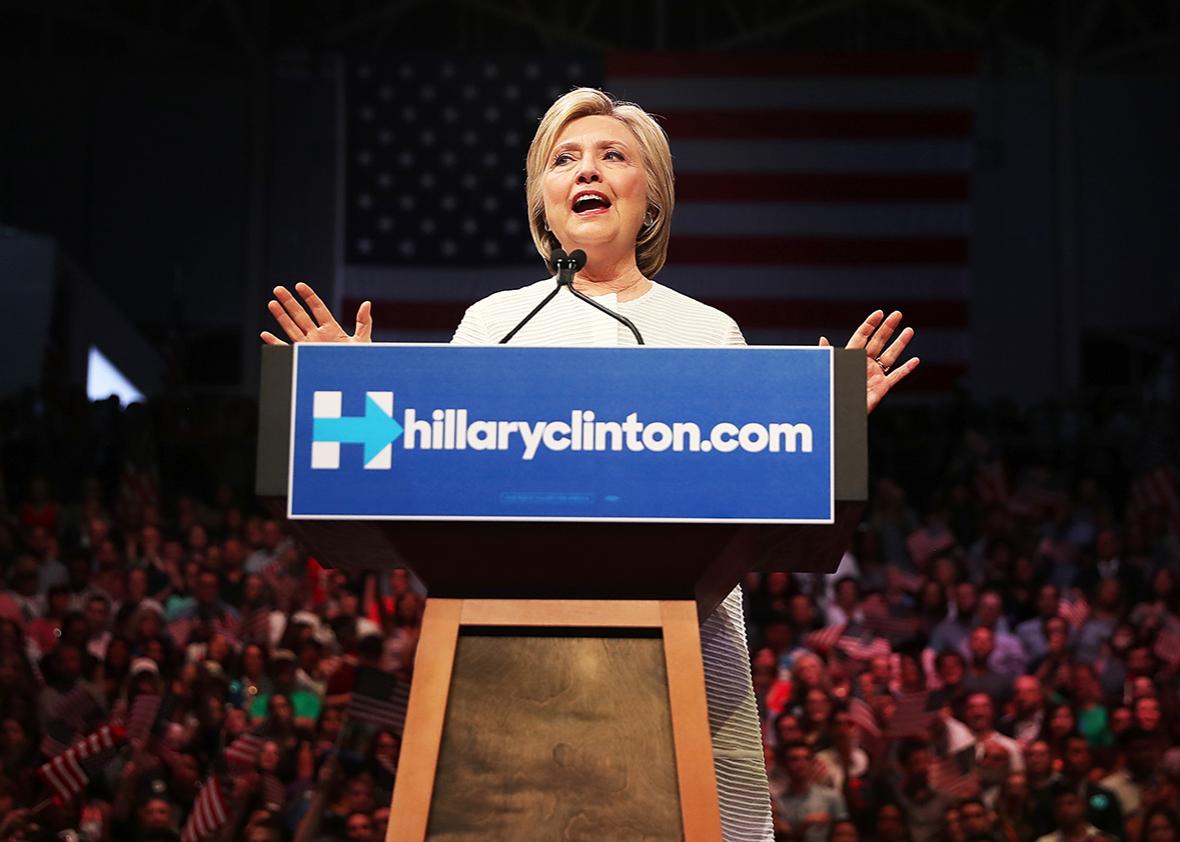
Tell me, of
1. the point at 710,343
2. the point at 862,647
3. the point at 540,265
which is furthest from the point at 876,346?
the point at 540,265

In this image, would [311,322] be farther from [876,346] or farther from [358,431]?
[876,346]

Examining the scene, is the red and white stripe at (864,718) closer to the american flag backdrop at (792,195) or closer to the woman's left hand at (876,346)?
the woman's left hand at (876,346)

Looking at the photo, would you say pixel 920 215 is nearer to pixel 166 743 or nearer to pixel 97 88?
pixel 166 743

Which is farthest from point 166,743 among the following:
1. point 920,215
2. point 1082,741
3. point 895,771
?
point 920,215

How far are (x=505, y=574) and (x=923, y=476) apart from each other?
910 centimetres

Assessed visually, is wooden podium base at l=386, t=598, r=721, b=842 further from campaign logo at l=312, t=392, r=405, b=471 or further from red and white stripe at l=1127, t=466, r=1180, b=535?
red and white stripe at l=1127, t=466, r=1180, b=535

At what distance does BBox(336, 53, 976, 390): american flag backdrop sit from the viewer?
12391 mm

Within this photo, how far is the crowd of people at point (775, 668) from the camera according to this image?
6289mm

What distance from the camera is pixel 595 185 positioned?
226 cm

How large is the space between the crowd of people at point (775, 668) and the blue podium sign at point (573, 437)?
14.4ft

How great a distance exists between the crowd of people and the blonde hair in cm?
388

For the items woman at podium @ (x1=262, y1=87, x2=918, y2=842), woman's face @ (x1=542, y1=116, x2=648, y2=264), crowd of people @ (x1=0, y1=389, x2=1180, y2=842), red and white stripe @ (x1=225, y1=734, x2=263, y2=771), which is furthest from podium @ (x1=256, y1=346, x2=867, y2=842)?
red and white stripe @ (x1=225, y1=734, x2=263, y2=771)

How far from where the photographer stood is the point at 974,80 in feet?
41.4

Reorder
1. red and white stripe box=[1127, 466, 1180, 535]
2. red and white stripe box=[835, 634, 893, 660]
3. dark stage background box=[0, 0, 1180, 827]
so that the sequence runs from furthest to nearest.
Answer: red and white stripe box=[1127, 466, 1180, 535], dark stage background box=[0, 0, 1180, 827], red and white stripe box=[835, 634, 893, 660]
